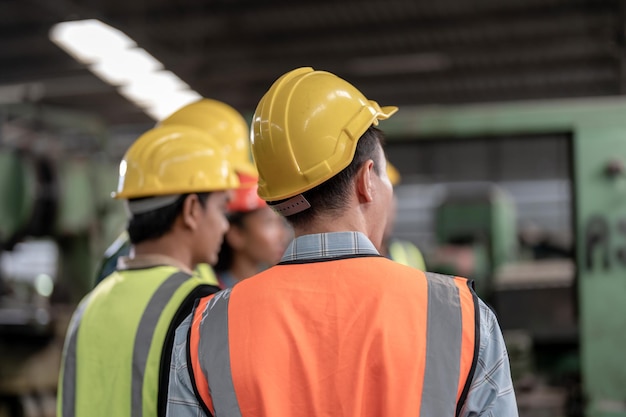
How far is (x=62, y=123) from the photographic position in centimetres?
611

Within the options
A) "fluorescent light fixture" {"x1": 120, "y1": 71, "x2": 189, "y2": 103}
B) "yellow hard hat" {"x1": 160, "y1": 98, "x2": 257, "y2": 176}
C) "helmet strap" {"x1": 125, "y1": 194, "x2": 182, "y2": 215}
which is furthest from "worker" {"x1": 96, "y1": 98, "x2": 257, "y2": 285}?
"fluorescent light fixture" {"x1": 120, "y1": 71, "x2": 189, "y2": 103}

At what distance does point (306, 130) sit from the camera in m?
1.37

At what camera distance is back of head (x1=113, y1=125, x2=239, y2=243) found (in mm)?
2059

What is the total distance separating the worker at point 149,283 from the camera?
5.79ft

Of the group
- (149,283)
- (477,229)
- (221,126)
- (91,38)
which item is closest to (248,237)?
(221,126)

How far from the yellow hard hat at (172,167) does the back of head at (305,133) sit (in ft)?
2.34

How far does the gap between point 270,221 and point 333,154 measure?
178 cm

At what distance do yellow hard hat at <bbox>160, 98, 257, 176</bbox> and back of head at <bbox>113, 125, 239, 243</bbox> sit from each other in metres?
0.82

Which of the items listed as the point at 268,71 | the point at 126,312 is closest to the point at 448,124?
the point at 126,312

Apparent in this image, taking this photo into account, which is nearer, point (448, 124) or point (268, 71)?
point (448, 124)

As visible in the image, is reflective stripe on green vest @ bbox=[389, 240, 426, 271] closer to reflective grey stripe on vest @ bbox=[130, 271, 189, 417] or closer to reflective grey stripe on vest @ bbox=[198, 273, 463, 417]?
reflective grey stripe on vest @ bbox=[130, 271, 189, 417]

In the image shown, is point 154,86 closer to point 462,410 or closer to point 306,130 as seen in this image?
point 306,130

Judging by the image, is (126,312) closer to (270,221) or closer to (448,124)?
(270,221)

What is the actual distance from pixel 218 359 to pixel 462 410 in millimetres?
425
